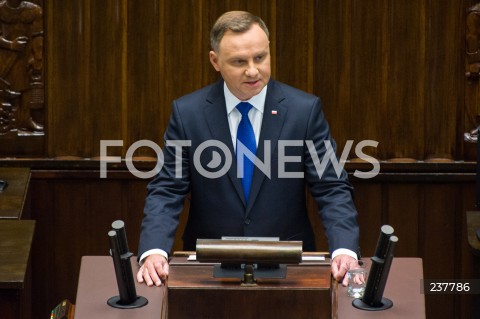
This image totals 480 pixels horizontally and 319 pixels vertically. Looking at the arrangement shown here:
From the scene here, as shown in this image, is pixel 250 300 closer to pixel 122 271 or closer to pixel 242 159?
pixel 122 271

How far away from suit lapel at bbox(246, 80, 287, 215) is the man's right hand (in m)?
0.56

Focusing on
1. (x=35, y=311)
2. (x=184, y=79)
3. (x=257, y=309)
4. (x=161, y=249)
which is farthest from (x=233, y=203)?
(x=35, y=311)

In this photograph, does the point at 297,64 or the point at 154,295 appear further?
the point at 297,64

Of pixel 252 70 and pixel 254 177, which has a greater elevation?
pixel 252 70

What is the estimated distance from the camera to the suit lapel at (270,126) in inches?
134

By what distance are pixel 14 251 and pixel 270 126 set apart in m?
1.06

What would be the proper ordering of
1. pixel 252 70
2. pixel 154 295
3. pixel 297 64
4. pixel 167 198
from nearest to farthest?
pixel 154 295, pixel 252 70, pixel 167 198, pixel 297 64

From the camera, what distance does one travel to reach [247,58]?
3.22 m

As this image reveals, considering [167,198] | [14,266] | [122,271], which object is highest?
[167,198]

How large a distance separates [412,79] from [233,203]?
156 centimetres

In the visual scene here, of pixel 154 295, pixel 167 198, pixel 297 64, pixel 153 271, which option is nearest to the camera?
pixel 154 295

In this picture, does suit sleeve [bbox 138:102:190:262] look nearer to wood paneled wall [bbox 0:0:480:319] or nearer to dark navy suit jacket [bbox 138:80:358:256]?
dark navy suit jacket [bbox 138:80:358:256]

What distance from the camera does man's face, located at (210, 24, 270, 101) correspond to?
3.21m

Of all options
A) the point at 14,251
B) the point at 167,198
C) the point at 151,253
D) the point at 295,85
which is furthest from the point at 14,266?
the point at 295,85
